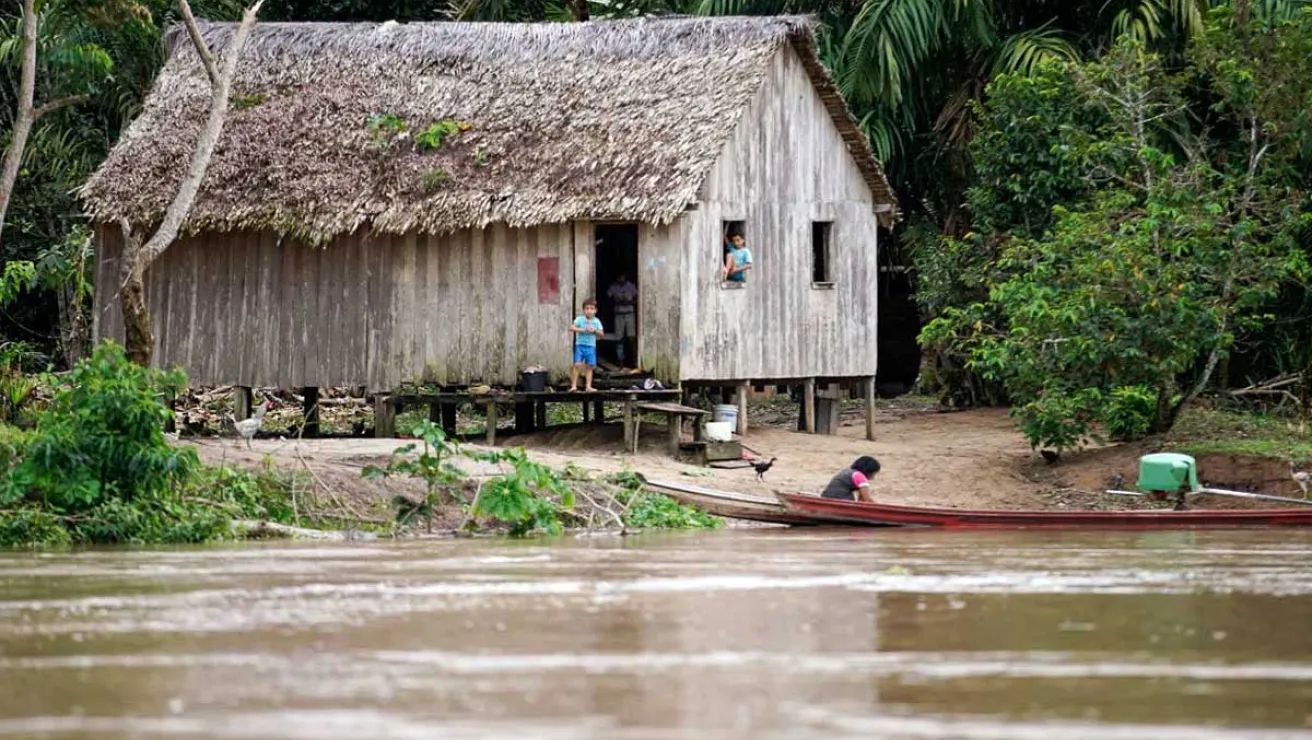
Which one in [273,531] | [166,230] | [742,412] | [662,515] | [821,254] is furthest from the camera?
[821,254]

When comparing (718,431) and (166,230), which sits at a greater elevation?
(166,230)

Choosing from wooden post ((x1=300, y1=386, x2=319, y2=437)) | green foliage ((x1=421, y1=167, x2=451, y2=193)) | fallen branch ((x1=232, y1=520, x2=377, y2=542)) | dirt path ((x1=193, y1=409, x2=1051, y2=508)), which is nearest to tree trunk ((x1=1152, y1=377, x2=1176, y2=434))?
dirt path ((x1=193, y1=409, x2=1051, y2=508))

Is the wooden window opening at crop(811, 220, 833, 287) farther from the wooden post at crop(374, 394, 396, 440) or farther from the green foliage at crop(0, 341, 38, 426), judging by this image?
the green foliage at crop(0, 341, 38, 426)

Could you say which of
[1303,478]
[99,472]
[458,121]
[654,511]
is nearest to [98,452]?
[99,472]

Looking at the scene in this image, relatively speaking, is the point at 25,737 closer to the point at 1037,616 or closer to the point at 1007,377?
the point at 1037,616

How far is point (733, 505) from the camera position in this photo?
619 inches

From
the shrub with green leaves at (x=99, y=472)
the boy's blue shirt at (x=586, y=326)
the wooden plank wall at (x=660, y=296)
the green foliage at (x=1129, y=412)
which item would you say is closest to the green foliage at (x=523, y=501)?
the shrub with green leaves at (x=99, y=472)

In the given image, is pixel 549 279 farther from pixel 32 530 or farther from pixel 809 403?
pixel 32 530

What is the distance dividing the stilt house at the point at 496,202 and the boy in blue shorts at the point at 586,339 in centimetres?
45

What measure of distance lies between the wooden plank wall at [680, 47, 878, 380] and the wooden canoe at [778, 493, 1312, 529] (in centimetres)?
520

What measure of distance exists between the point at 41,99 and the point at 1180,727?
24080 millimetres

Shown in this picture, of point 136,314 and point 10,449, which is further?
point 136,314

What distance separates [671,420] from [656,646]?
1164 cm

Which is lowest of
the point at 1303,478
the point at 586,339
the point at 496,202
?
the point at 1303,478
